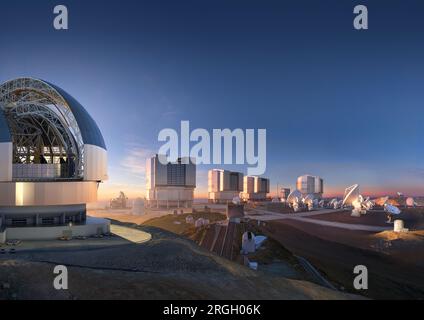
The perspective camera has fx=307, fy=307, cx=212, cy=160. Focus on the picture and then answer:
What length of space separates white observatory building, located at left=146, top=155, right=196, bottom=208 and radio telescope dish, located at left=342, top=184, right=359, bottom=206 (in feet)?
208

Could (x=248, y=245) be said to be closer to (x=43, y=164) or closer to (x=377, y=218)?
(x=43, y=164)

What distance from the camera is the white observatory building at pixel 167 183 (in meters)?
99.7

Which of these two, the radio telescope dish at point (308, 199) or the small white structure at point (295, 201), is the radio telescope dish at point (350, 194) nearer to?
the radio telescope dish at point (308, 199)

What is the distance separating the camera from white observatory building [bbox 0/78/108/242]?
2748cm

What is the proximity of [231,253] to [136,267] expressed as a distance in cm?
2688

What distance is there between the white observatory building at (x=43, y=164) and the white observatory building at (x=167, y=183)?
203 feet

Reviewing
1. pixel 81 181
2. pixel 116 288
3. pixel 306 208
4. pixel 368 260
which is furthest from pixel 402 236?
pixel 116 288

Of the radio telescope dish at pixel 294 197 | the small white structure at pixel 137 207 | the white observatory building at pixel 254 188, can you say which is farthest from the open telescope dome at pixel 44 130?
the white observatory building at pixel 254 188

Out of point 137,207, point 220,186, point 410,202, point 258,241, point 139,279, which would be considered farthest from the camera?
point 410,202

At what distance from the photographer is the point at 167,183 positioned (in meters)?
100

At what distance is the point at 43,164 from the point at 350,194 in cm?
11367

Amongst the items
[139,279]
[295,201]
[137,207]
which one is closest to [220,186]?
[295,201]

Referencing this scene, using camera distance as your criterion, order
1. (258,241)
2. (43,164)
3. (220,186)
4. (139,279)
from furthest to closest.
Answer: (220,186) → (258,241) → (43,164) → (139,279)
